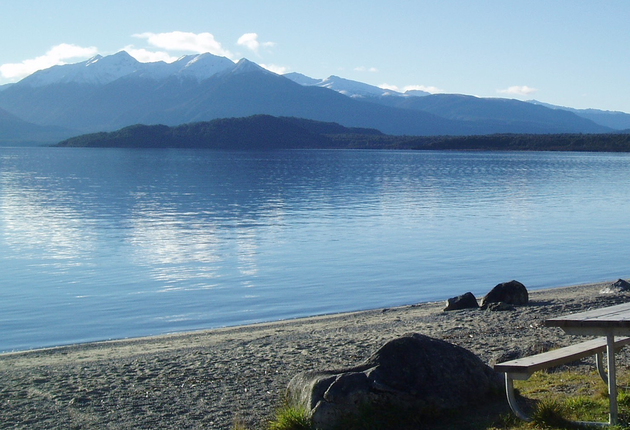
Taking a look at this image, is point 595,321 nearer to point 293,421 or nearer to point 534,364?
point 534,364

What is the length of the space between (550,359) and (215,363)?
4784 millimetres

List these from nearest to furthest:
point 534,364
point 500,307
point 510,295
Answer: point 534,364 < point 500,307 < point 510,295

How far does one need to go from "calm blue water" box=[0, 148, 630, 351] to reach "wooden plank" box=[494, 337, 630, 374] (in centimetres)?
857

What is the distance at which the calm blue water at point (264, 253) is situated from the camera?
612 inches

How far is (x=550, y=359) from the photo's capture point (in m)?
6.20

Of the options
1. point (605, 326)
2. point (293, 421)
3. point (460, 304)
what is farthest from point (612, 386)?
point (460, 304)

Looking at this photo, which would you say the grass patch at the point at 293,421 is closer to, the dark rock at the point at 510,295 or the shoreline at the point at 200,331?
the shoreline at the point at 200,331

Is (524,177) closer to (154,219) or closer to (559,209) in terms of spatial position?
(559,209)

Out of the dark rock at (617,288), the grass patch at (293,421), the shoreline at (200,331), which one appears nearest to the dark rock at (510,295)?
the shoreline at (200,331)

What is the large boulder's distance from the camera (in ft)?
20.5

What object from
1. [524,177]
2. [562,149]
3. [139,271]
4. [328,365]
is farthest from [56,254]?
[562,149]

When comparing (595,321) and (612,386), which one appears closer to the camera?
(595,321)

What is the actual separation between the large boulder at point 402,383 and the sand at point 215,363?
88 cm

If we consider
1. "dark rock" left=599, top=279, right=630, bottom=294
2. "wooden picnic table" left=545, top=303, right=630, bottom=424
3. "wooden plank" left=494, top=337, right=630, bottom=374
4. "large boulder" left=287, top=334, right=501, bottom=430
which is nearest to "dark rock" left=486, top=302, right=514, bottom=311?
"dark rock" left=599, top=279, right=630, bottom=294
